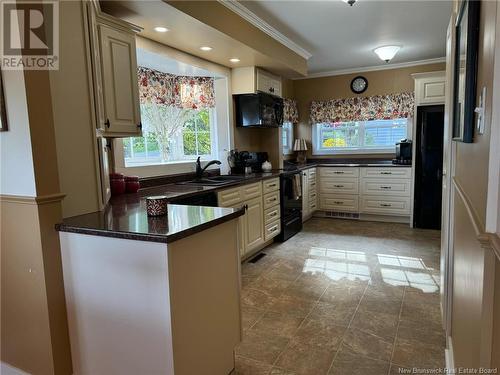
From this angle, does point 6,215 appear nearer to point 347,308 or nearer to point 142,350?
point 142,350

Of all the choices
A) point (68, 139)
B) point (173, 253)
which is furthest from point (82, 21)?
point (173, 253)

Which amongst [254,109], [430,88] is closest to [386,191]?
[430,88]

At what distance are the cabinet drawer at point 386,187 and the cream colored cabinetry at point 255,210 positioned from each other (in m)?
1.78

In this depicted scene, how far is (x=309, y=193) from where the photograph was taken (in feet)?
→ 17.5

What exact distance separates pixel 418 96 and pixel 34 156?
4.63m

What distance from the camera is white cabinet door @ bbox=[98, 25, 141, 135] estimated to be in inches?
84.4

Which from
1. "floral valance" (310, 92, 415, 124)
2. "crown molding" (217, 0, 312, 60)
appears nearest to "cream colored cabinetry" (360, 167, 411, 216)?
"floral valance" (310, 92, 415, 124)

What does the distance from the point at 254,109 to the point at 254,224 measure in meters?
1.50

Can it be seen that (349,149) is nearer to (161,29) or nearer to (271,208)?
(271,208)

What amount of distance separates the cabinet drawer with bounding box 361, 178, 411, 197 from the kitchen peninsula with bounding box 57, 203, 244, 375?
391cm

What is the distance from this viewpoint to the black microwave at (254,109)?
422 cm

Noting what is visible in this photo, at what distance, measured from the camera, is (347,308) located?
2541 millimetres

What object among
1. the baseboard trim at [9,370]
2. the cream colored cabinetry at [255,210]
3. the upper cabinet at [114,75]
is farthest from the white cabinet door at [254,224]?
the baseboard trim at [9,370]

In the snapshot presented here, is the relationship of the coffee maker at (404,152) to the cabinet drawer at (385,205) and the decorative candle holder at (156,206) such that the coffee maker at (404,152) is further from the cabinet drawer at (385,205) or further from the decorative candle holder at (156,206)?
the decorative candle holder at (156,206)
